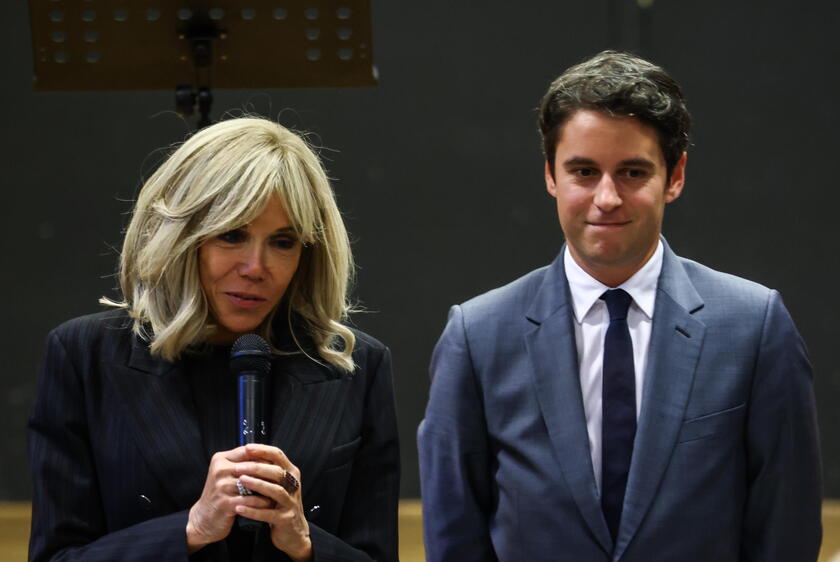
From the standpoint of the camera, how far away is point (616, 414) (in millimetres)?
2170

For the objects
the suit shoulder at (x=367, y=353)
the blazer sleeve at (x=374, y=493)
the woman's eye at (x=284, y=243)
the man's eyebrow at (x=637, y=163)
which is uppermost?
the man's eyebrow at (x=637, y=163)

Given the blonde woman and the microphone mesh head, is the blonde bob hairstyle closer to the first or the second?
the blonde woman

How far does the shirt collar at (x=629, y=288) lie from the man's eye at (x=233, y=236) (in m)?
0.61

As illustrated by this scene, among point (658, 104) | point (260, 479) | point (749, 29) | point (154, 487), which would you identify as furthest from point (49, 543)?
point (749, 29)

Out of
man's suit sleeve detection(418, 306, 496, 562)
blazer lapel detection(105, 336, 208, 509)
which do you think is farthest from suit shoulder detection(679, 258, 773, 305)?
blazer lapel detection(105, 336, 208, 509)

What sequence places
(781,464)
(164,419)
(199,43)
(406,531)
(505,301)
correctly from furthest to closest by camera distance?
(406,531)
(199,43)
(505,301)
(164,419)
(781,464)

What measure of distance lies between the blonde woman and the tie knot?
0.48 m

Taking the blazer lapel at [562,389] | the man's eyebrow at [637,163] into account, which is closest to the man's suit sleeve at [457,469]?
the blazer lapel at [562,389]

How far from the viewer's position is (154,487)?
219cm

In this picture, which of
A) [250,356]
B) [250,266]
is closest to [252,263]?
[250,266]

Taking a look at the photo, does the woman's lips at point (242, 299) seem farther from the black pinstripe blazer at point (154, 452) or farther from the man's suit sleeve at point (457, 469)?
the man's suit sleeve at point (457, 469)

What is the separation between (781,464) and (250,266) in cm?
98

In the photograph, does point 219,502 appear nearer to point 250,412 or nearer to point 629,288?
point 250,412

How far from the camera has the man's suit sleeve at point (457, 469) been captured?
221 centimetres
